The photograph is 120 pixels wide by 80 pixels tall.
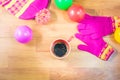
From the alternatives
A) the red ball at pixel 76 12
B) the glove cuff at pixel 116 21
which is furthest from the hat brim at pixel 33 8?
the glove cuff at pixel 116 21

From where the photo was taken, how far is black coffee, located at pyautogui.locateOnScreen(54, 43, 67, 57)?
50.0 inches

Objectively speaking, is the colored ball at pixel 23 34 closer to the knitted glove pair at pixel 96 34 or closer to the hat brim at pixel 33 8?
the hat brim at pixel 33 8

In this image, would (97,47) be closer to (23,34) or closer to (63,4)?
(63,4)

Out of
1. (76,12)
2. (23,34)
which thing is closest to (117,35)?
(76,12)

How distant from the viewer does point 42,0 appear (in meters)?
1.35

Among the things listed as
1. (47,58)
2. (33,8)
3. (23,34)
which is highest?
(33,8)

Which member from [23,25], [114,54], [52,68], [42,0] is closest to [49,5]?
[42,0]

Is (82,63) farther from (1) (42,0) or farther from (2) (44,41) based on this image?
(1) (42,0)

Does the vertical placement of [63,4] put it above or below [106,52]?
above

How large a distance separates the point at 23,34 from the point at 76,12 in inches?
13.0

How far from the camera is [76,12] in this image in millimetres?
1262

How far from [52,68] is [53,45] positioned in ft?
0.45

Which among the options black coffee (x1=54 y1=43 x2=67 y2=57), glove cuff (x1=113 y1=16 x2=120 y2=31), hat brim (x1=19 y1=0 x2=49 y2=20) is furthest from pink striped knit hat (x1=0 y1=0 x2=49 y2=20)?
glove cuff (x1=113 y1=16 x2=120 y2=31)

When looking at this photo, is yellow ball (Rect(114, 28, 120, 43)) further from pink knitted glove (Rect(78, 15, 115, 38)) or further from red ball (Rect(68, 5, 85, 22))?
red ball (Rect(68, 5, 85, 22))
